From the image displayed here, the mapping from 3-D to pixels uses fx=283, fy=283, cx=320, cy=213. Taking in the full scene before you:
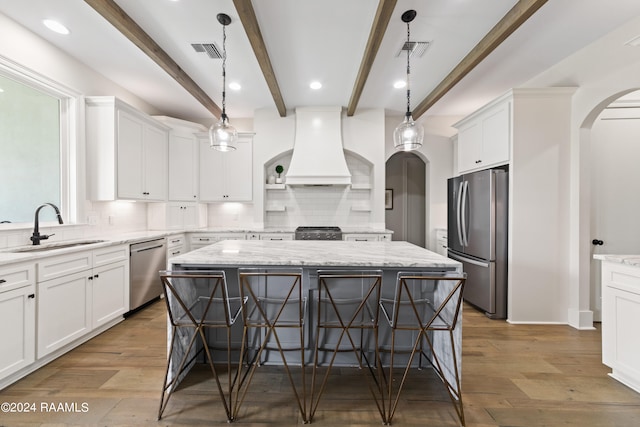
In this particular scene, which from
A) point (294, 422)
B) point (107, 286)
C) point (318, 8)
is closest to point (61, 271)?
point (107, 286)

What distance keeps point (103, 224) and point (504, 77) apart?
5383 mm

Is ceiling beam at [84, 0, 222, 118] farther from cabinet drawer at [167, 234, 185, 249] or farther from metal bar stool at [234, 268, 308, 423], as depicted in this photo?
metal bar stool at [234, 268, 308, 423]

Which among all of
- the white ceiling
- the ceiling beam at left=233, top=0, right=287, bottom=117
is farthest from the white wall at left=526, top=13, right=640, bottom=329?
the ceiling beam at left=233, top=0, right=287, bottom=117

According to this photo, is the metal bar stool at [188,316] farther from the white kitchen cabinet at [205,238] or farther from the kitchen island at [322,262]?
the white kitchen cabinet at [205,238]

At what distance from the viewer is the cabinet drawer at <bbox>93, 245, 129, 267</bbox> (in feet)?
8.97

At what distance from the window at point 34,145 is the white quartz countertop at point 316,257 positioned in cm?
197

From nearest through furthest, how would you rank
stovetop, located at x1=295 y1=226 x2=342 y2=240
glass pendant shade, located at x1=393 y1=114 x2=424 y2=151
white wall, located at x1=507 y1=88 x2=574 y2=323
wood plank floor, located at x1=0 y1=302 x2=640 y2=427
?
1. wood plank floor, located at x1=0 y1=302 x2=640 y2=427
2. glass pendant shade, located at x1=393 y1=114 x2=424 y2=151
3. white wall, located at x1=507 y1=88 x2=574 y2=323
4. stovetop, located at x1=295 y1=226 x2=342 y2=240

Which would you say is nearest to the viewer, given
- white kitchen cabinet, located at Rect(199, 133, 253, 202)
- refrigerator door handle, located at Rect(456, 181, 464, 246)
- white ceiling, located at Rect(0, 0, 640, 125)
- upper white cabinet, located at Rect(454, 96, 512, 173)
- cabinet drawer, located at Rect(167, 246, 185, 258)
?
white ceiling, located at Rect(0, 0, 640, 125)

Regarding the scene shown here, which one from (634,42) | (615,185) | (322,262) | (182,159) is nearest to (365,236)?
(322,262)

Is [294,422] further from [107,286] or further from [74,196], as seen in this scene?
[74,196]

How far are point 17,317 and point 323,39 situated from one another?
11.0ft

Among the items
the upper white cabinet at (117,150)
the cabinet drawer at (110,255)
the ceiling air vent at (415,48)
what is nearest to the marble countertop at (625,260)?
the ceiling air vent at (415,48)

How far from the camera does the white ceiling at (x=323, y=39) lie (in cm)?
233

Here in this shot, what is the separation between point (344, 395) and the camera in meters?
1.91
